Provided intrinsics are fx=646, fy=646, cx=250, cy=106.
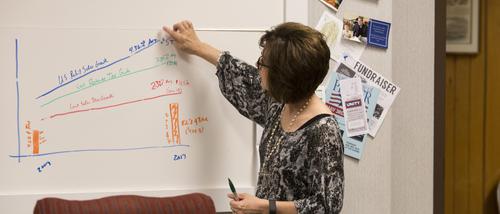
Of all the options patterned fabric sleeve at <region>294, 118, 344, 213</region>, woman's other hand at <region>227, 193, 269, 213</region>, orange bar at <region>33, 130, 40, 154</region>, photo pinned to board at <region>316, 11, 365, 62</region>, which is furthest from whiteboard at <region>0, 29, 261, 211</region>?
patterned fabric sleeve at <region>294, 118, 344, 213</region>

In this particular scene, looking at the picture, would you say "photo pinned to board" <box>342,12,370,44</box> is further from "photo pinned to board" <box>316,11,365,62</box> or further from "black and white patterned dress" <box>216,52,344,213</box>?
"black and white patterned dress" <box>216,52,344,213</box>

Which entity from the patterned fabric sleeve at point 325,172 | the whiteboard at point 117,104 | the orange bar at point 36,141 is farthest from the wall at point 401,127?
the orange bar at point 36,141

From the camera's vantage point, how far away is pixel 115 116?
7.13 feet

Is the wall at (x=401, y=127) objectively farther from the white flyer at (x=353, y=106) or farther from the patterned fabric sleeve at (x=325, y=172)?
the patterned fabric sleeve at (x=325, y=172)

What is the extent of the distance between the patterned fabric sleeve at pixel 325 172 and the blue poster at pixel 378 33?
2.65ft

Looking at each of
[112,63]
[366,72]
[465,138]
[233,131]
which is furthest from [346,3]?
[465,138]

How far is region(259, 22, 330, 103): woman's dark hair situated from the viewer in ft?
5.55

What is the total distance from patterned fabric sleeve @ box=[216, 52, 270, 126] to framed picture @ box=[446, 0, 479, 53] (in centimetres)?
129

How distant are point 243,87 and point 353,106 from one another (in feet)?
1.82

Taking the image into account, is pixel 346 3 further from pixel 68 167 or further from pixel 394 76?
pixel 68 167

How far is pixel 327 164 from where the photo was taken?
5.55 ft

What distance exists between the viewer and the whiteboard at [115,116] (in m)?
2.10

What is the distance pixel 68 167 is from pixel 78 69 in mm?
326

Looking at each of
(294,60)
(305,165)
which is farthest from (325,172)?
(294,60)
